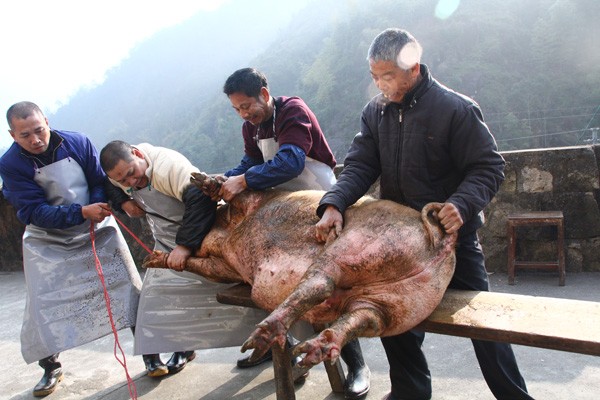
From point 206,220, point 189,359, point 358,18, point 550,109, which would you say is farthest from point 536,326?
point 358,18

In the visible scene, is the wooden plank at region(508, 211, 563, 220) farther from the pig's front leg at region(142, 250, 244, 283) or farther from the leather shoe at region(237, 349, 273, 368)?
the pig's front leg at region(142, 250, 244, 283)

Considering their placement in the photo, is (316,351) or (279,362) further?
(279,362)

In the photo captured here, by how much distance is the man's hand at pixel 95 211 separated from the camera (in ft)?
10.1

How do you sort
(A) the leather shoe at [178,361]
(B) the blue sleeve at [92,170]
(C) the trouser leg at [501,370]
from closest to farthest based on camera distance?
(C) the trouser leg at [501,370] < (B) the blue sleeve at [92,170] < (A) the leather shoe at [178,361]

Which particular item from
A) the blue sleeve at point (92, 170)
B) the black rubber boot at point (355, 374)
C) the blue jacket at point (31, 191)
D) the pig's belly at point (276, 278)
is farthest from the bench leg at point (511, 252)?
the blue jacket at point (31, 191)

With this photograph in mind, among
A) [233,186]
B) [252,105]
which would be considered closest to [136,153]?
[233,186]

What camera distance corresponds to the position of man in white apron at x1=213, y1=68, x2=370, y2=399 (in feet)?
8.53

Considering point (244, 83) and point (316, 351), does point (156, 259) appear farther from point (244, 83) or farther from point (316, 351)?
point (316, 351)

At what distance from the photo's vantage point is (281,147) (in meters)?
2.64

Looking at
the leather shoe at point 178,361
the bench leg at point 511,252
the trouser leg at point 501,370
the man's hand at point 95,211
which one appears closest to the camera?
the trouser leg at point 501,370

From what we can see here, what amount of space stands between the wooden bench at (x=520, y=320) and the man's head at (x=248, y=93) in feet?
4.13

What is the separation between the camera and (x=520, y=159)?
4578 millimetres

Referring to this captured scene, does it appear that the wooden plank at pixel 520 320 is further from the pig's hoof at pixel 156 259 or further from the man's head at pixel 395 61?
the pig's hoof at pixel 156 259

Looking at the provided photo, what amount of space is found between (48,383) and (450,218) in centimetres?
323
